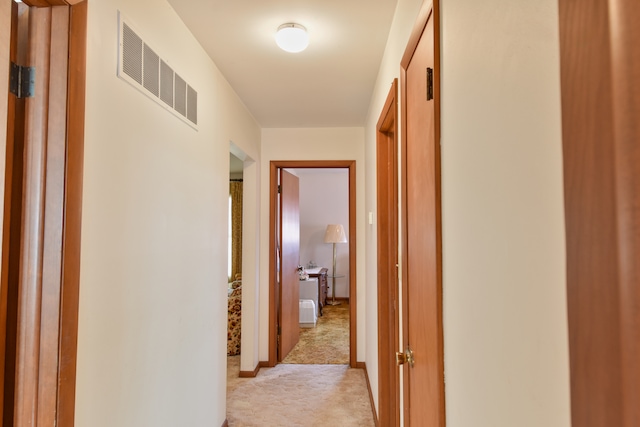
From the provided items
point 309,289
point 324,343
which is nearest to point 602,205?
point 324,343

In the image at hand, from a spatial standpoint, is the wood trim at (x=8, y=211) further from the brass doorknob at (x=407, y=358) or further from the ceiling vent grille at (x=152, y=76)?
the brass doorknob at (x=407, y=358)

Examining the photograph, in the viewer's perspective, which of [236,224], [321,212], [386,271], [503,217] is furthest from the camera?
→ [321,212]

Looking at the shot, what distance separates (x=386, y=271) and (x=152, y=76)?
67.8 inches

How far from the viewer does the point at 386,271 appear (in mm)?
2285

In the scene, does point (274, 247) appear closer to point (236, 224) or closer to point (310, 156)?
point (310, 156)

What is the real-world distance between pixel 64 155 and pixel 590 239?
1.22 meters

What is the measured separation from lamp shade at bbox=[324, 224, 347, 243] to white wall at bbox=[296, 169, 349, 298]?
351mm

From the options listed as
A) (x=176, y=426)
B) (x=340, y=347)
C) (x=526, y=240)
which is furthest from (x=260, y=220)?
(x=526, y=240)

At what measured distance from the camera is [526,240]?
1.73ft

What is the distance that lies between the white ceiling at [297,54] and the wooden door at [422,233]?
53cm

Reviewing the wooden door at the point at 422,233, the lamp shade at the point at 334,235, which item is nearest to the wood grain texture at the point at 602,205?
the wooden door at the point at 422,233

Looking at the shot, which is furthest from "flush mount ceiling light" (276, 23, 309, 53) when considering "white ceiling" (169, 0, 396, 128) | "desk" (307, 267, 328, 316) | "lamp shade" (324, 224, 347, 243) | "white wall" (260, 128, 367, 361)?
"lamp shade" (324, 224, 347, 243)

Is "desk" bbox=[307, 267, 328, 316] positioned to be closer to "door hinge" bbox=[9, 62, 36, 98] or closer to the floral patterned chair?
the floral patterned chair

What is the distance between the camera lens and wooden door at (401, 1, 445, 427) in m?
A: 0.95
